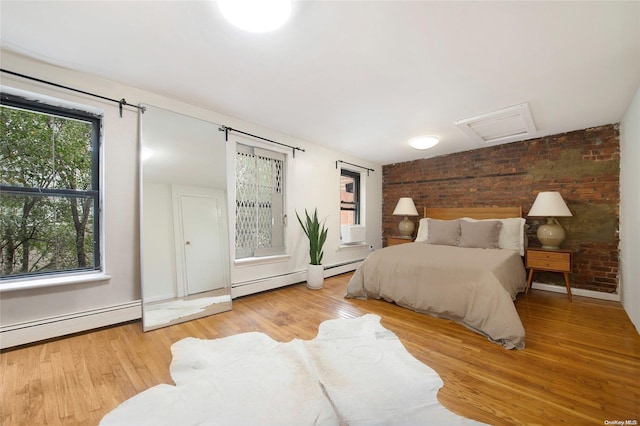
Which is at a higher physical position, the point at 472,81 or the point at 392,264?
the point at 472,81

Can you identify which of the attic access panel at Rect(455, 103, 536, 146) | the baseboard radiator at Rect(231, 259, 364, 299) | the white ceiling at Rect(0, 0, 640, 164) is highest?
the white ceiling at Rect(0, 0, 640, 164)

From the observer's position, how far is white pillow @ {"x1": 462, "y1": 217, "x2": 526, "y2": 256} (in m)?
3.40

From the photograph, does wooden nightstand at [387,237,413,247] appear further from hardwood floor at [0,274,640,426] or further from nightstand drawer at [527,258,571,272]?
hardwood floor at [0,274,640,426]

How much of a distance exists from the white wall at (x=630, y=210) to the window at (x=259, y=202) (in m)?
3.64

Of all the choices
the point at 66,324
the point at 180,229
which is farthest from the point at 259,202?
the point at 66,324

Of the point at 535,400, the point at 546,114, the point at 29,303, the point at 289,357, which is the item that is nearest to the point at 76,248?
the point at 29,303

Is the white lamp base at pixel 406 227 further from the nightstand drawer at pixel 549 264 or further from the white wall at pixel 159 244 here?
the white wall at pixel 159 244

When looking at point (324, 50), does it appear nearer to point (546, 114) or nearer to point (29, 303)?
point (546, 114)

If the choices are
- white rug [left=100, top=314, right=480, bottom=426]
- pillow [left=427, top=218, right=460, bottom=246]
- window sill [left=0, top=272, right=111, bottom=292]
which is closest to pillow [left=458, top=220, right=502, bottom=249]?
pillow [left=427, top=218, right=460, bottom=246]

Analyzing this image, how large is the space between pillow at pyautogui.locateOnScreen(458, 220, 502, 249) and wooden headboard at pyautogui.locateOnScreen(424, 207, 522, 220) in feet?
1.43

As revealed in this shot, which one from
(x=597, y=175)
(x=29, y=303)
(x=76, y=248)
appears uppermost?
(x=597, y=175)

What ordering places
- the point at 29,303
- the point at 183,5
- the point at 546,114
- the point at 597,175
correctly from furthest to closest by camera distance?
the point at 597,175 → the point at 546,114 → the point at 29,303 → the point at 183,5

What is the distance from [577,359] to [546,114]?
8.09ft

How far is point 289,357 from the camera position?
5.86 feet
